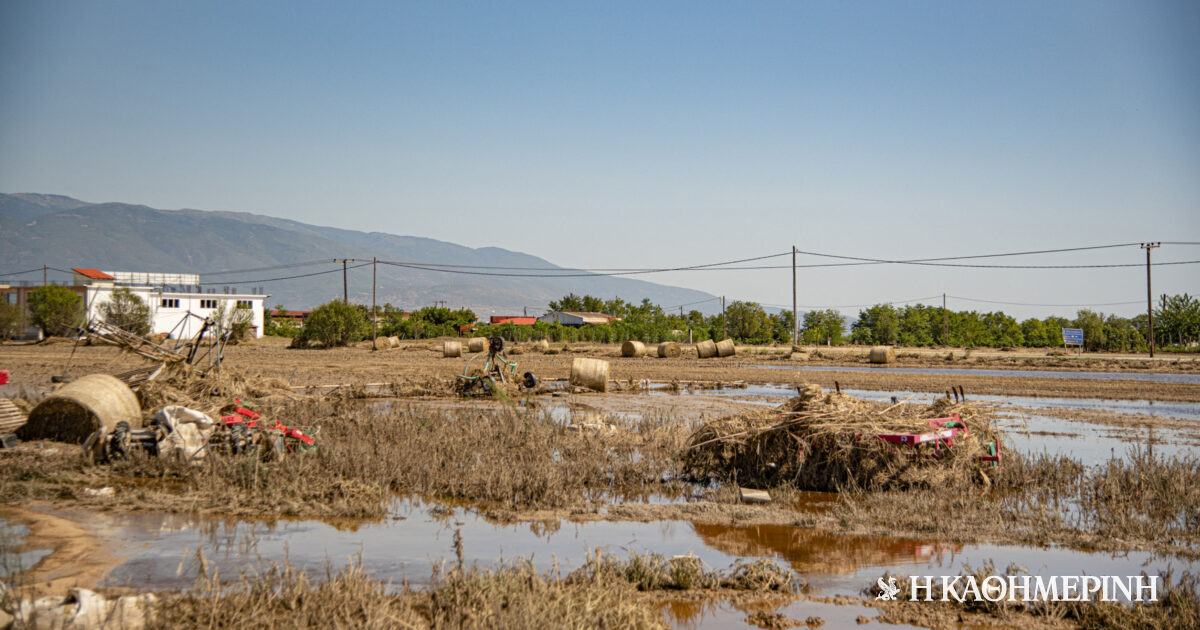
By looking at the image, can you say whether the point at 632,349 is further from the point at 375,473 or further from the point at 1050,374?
the point at 375,473

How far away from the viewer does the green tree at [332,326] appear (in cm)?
5997

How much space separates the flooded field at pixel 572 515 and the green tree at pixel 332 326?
156 feet

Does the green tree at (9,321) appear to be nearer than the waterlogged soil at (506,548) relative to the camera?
No

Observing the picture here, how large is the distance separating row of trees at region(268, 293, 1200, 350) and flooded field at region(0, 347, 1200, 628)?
169 feet

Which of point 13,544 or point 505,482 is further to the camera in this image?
point 505,482

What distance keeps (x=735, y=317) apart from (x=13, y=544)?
8127cm

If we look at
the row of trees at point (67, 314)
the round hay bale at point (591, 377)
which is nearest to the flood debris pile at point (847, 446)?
the round hay bale at point (591, 377)

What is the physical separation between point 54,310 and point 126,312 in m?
4.93

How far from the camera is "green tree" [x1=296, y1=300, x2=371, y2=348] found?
59969mm

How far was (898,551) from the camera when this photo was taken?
8047mm

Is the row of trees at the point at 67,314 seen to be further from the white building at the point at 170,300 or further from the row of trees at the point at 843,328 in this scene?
the row of trees at the point at 843,328

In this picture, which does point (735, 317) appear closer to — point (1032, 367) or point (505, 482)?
point (1032, 367)

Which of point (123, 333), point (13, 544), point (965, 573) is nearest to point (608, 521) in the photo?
point (965, 573)

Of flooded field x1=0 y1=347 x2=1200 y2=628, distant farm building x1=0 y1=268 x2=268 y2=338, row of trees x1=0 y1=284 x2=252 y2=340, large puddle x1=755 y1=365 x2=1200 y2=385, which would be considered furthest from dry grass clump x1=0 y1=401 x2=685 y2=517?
distant farm building x1=0 y1=268 x2=268 y2=338
